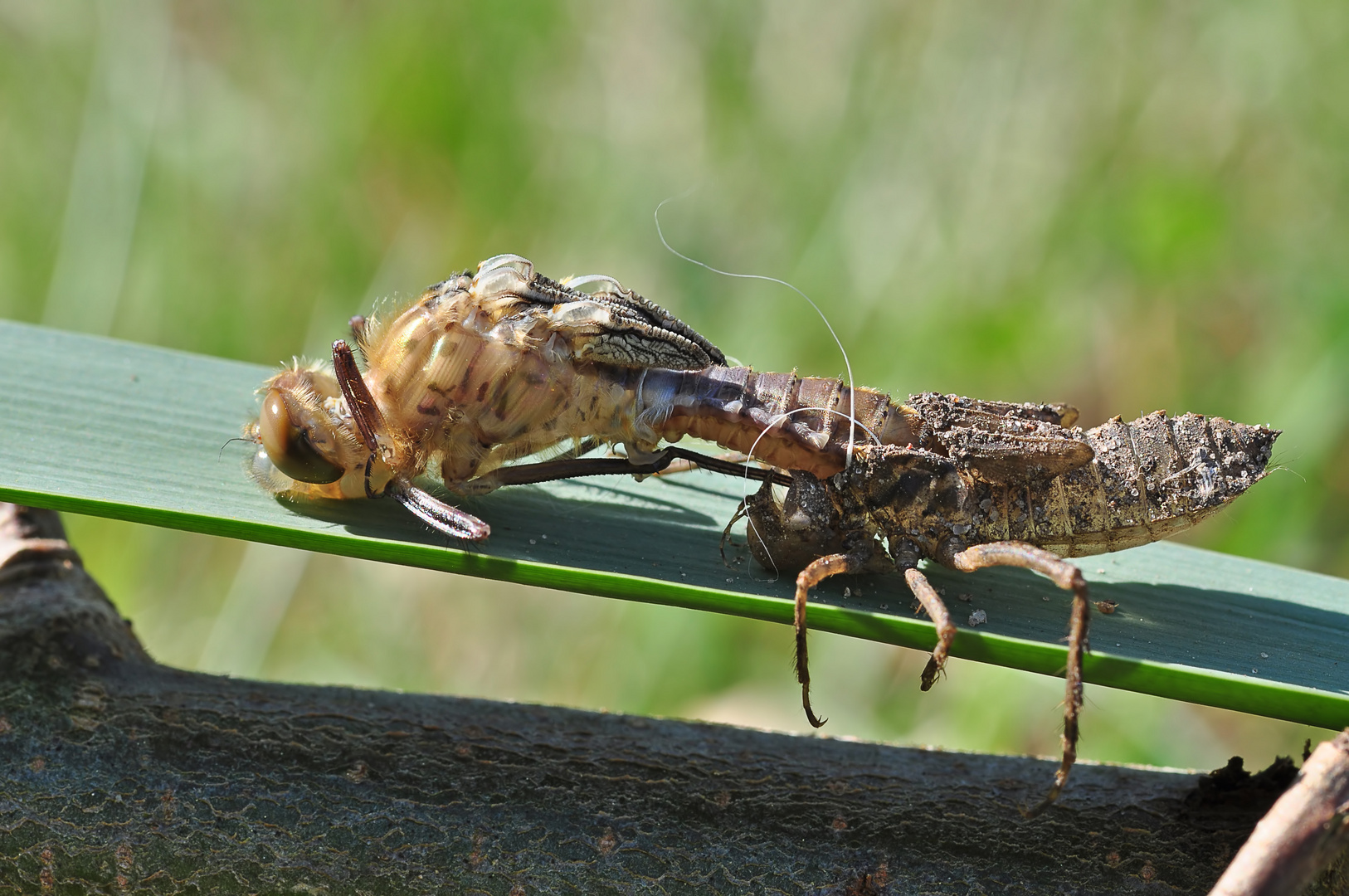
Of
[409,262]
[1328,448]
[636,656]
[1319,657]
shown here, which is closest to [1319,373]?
[1328,448]

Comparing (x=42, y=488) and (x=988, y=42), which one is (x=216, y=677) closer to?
(x=42, y=488)

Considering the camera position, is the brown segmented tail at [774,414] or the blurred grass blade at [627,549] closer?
the blurred grass blade at [627,549]

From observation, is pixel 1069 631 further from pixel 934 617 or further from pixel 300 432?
pixel 300 432

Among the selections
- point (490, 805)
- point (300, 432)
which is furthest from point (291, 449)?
point (490, 805)

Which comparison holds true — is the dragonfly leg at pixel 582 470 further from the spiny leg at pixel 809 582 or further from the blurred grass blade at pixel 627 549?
the spiny leg at pixel 809 582

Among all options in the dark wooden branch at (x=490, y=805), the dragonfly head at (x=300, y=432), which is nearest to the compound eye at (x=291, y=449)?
the dragonfly head at (x=300, y=432)

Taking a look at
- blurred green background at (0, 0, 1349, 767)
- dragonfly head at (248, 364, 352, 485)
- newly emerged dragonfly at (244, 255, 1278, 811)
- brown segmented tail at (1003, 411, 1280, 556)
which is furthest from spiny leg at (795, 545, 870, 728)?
blurred green background at (0, 0, 1349, 767)
